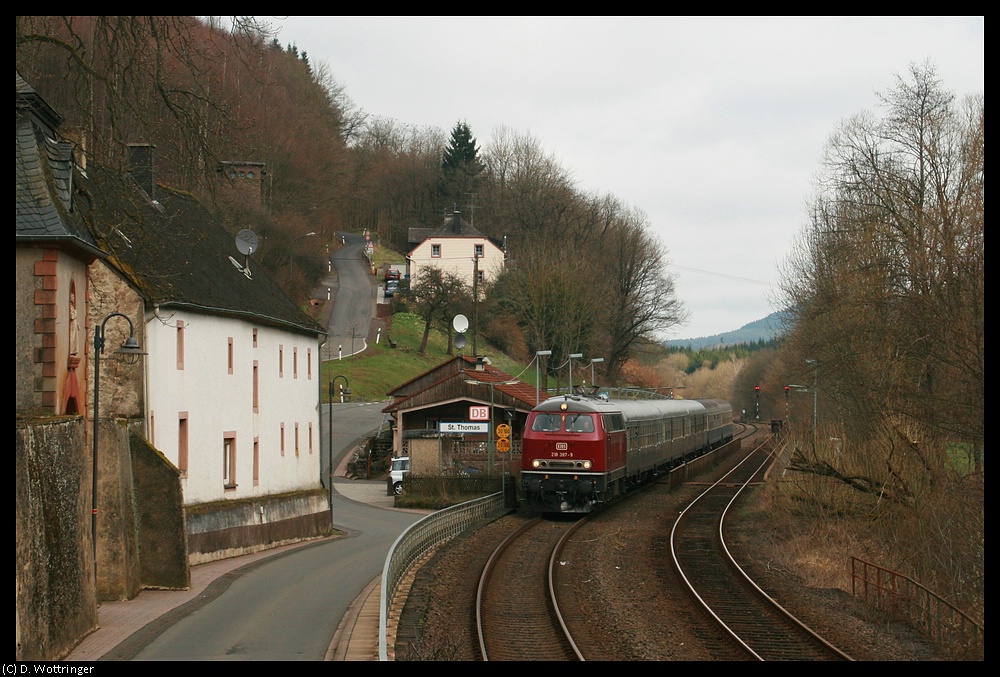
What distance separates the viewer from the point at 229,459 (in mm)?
26297

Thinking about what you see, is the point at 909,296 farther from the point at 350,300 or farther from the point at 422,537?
the point at 350,300

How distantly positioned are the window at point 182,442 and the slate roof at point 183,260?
2.61m

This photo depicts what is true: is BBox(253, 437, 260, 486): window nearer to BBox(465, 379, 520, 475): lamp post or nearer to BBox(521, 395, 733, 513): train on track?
BBox(521, 395, 733, 513): train on track

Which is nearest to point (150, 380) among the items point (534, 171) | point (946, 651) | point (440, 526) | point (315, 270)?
point (440, 526)

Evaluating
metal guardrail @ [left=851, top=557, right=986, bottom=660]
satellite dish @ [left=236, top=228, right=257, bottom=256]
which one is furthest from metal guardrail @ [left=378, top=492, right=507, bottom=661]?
satellite dish @ [left=236, top=228, right=257, bottom=256]

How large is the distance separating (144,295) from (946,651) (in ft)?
53.5

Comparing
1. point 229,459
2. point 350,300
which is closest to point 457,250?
point 350,300

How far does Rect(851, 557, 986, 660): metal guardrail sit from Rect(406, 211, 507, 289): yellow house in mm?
74666

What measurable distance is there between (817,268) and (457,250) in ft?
188

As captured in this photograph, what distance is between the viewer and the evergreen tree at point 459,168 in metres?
110

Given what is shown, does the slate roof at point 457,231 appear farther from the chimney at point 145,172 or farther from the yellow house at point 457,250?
the chimney at point 145,172

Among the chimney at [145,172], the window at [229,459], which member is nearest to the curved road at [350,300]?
the chimney at [145,172]

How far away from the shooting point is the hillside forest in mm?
14055
